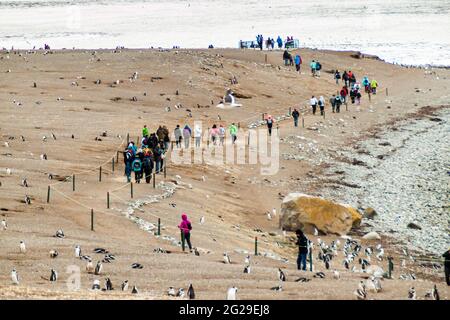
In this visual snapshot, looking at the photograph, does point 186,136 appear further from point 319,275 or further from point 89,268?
point 89,268

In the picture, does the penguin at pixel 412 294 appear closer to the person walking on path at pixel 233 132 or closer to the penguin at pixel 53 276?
the penguin at pixel 53 276

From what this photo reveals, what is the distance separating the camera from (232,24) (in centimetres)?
8888

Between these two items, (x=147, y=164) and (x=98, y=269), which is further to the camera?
(x=147, y=164)

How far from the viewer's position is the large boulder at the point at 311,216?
2736cm

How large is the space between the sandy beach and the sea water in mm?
14229

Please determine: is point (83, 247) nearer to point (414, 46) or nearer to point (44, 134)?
point (44, 134)

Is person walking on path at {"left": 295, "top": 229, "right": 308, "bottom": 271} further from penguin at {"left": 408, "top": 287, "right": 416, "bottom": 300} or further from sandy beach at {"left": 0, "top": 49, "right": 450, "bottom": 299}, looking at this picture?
penguin at {"left": 408, "top": 287, "right": 416, "bottom": 300}

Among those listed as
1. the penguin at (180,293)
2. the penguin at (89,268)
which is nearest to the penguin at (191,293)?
the penguin at (180,293)

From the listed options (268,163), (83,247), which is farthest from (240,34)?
(83,247)

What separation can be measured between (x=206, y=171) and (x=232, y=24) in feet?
188

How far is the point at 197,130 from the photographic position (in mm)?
35062

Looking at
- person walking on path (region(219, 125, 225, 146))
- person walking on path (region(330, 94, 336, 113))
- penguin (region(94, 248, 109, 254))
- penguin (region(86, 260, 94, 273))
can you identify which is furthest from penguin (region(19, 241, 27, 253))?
person walking on path (region(330, 94, 336, 113))

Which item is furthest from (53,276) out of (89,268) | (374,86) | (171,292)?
(374,86)

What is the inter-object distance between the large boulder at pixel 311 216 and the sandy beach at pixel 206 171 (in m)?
0.33
